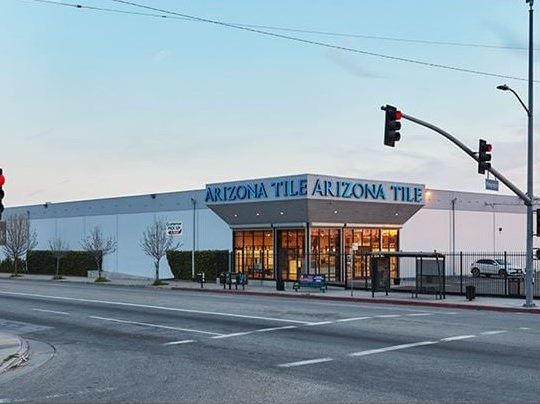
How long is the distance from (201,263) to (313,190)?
11.1m

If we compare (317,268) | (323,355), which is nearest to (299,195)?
(317,268)

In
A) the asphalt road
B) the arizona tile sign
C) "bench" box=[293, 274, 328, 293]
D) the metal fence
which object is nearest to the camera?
the asphalt road

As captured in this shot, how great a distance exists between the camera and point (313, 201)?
137 feet

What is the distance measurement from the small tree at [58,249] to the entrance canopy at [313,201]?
1751 centimetres

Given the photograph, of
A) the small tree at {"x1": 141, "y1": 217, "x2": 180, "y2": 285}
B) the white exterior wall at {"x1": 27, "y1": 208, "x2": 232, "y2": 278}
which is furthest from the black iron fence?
the small tree at {"x1": 141, "y1": 217, "x2": 180, "y2": 285}

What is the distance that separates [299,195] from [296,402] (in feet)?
106

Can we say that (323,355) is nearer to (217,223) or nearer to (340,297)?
(340,297)

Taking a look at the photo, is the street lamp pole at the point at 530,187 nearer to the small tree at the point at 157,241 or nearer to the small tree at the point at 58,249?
the small tree at the point at 157,241

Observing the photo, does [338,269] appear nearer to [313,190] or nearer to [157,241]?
[313,190]

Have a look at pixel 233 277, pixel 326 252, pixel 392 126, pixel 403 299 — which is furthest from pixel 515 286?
pixel 233 277

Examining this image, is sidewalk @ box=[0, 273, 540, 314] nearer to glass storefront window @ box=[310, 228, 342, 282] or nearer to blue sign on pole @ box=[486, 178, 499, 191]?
glass storefront window @ box=[310, 228, 342, 282]

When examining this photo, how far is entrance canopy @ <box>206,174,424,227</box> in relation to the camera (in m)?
42.3

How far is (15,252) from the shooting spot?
63.4 metres

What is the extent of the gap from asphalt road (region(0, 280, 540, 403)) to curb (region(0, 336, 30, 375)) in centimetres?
25
